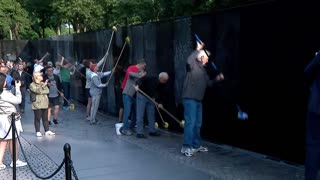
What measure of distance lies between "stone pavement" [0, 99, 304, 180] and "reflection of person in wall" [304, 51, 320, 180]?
1.04 metres

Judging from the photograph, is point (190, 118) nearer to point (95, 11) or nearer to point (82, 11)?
point (82, 11)

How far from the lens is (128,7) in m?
28.1

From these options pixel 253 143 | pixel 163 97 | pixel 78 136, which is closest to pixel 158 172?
pixel 253 143

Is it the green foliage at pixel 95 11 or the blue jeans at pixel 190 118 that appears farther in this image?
the green foliage at pixel 95 11

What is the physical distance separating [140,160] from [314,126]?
3.38m

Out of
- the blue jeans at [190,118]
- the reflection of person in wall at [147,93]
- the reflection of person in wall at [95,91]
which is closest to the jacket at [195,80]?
the blue jeans at [190,118]

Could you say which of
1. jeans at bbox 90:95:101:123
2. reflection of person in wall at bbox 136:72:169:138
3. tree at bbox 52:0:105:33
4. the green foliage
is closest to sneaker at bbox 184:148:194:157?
reflection of person in wall at bbox 136:72:169:138

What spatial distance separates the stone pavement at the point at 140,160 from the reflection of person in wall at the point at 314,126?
1.04m

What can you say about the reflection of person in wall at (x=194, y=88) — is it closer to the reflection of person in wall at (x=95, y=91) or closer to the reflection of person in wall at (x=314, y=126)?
the reflection of person in wall at (x=314, y=126)

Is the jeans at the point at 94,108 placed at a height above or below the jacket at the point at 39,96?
below

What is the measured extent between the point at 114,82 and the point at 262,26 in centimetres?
676

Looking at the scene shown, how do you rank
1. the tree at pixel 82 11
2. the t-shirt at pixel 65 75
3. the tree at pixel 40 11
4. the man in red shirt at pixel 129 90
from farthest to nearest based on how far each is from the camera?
the tree at pixel 40 11 → the tree at pixel 82 11 → the t-shirt at pixel 65 75 → the man in red shirt at pixel 129 90

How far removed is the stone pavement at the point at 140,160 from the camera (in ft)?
22.9

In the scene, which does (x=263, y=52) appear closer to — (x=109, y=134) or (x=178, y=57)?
(x=178, y=57)
